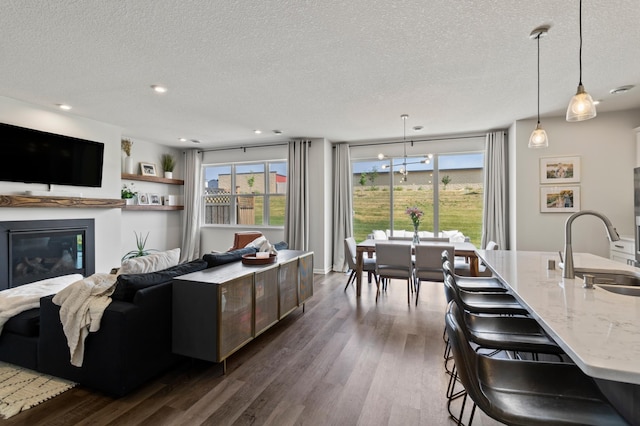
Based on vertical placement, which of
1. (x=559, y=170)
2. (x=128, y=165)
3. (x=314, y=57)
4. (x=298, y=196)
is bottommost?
(x=298, y=196)

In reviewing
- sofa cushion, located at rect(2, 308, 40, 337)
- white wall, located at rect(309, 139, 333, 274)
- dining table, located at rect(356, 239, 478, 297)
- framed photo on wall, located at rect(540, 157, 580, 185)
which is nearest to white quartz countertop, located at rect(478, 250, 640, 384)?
dining table, located at rect(356, 239, 478, 297)

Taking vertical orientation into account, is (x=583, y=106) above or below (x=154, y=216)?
above

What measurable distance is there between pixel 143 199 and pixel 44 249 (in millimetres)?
2146

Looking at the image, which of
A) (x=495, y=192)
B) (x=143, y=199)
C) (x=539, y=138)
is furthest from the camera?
(x=143, y=199)

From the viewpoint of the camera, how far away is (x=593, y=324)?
Result: 1.08 meters

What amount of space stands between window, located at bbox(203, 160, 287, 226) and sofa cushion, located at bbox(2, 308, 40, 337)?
14.8ft

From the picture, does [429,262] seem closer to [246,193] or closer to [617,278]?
[617,278]

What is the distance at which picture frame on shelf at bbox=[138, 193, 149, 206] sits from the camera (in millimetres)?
6135

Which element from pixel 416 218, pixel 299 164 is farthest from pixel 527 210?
pixel 299 164

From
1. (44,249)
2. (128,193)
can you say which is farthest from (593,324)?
(128,193)

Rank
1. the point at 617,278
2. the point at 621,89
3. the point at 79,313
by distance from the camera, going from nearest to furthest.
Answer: the point at 617,278 < the point at 79,313 < the point at 621,89

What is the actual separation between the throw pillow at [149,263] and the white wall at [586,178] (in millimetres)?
4882

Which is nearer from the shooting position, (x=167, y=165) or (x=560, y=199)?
(x=560, y=199)

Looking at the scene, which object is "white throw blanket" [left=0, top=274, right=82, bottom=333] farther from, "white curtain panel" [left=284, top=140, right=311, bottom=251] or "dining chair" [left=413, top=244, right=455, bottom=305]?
"dining chair" [left=413, top=244, right=455, bottom=305]
